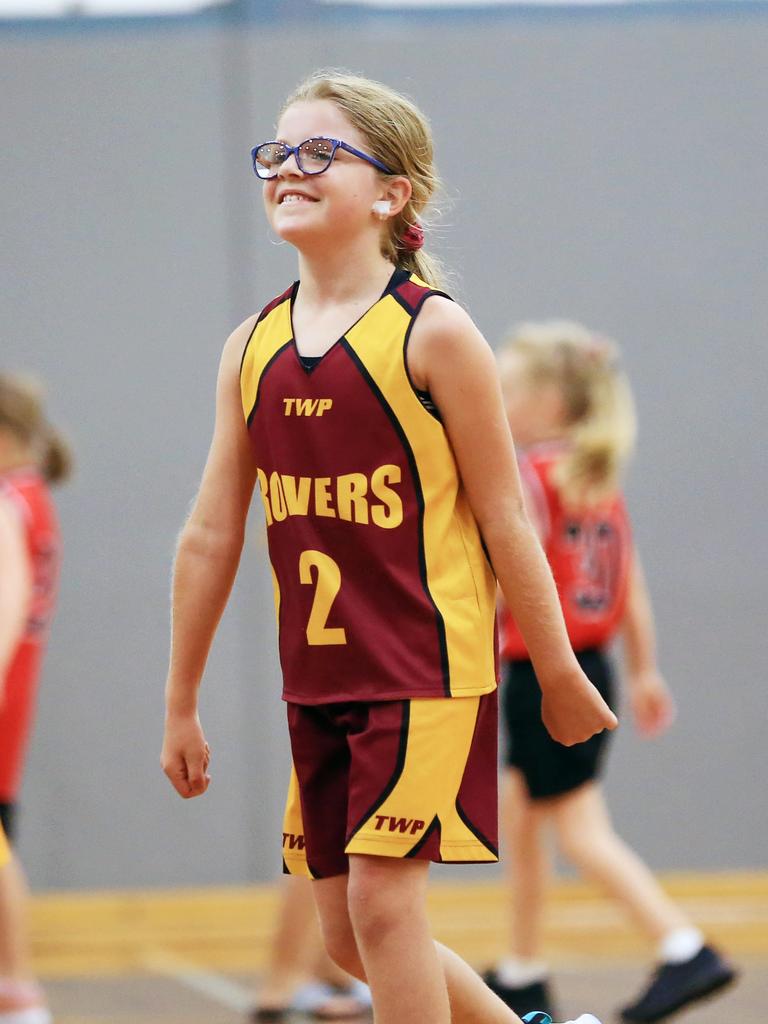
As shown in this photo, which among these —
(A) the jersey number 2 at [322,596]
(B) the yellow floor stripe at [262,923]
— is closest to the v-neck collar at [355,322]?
(A) the jersey number 2 at [322,596]

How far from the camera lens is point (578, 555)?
445cm

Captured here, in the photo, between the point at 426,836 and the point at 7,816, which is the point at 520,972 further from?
the point at 426,836

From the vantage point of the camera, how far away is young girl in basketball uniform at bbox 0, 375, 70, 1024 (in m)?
4.12

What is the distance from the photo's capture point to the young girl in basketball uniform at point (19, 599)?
13.5 ft

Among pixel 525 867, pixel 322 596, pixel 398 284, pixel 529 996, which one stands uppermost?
→ pixel 398 284

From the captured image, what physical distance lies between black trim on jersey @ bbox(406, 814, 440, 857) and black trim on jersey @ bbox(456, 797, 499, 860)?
44 millimetres

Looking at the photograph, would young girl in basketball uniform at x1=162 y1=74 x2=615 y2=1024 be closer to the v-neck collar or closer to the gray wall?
the v-neck collar

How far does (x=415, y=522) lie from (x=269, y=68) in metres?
3.82

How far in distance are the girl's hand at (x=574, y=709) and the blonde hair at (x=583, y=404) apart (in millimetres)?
1999

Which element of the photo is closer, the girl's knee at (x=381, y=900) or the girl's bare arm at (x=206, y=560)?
the girl's knee at (x=381, y=900)

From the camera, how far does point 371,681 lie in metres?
Result: 2.33

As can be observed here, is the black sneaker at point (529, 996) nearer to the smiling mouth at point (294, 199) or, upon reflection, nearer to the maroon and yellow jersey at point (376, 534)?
the maroon and yellow jersey at point (376, 534)

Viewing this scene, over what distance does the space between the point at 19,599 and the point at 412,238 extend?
191cm

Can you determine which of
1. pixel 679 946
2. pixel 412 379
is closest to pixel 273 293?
pixel 679 946
